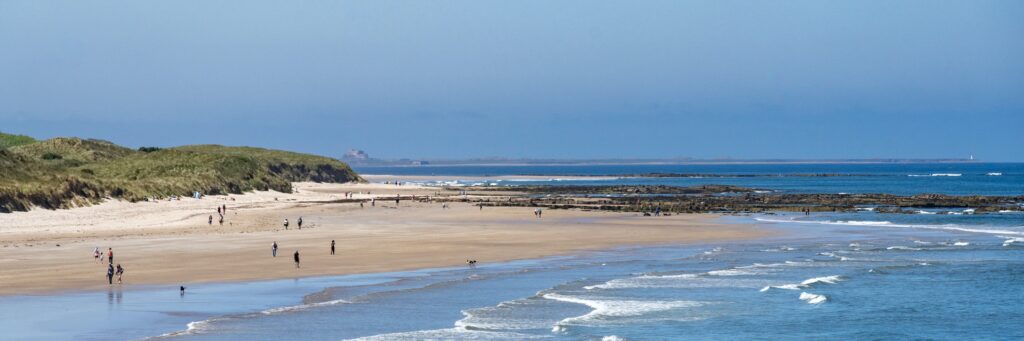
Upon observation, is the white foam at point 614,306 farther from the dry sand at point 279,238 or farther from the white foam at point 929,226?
the white foam at point 929,226

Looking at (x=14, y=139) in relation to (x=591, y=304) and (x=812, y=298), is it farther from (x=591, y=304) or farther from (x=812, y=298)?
(x=812, y=298)

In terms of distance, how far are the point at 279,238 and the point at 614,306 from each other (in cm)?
2629

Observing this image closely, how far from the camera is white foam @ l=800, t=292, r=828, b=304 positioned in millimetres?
30594

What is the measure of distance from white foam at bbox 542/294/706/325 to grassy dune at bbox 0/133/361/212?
38112mm

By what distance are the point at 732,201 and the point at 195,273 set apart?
209 feet

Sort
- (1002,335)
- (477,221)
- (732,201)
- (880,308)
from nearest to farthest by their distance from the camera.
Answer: (1002,335) → (880,308) → (477,221) → (732,201)

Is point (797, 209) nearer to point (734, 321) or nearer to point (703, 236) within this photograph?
point (703, 236)

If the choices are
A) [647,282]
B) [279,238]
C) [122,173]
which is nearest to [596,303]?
[647,282]

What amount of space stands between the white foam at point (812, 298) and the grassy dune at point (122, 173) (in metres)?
42.2

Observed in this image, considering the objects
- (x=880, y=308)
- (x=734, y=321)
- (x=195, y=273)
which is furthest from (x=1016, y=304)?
(x=195, y=273)

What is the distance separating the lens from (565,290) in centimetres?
3294

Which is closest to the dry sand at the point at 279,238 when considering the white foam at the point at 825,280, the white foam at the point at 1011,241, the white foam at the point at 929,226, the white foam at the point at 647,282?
the white foam at the point at 929,226

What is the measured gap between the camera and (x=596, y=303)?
1184 inches

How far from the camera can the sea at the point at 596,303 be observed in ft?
83.1
